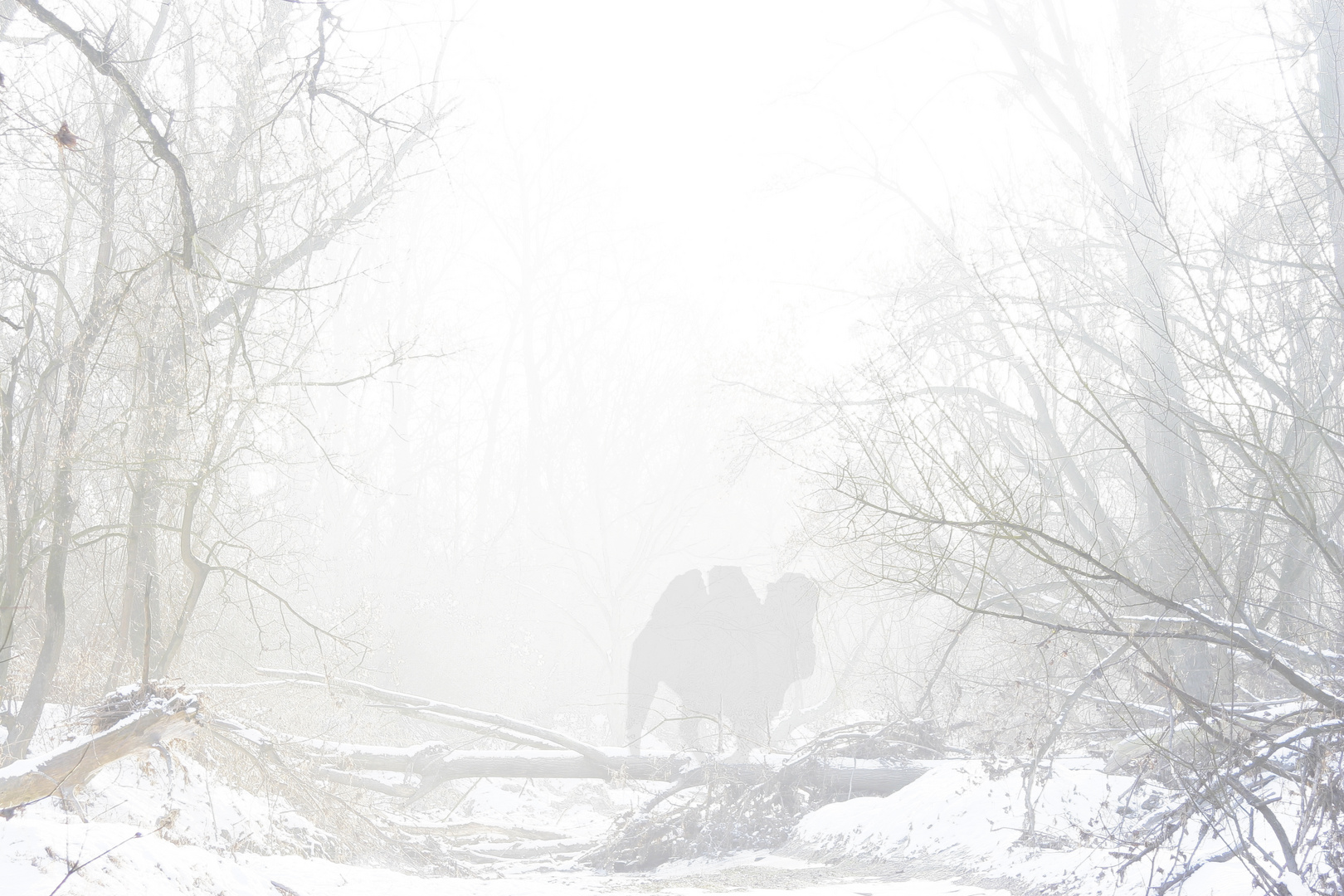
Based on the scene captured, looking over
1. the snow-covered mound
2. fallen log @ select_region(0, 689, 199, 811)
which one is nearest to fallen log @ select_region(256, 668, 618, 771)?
the snow-covered mound

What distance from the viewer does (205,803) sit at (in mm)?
6191

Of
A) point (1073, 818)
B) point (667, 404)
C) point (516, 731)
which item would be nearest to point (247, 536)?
point (516, 731)

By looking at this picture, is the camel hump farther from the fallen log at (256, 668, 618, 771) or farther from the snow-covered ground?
the snow-covered ground

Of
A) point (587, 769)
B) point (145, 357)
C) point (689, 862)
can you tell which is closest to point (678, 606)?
point (587, 769)

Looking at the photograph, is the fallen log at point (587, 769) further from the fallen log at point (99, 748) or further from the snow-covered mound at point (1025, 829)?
the fallen log at point (99, 748)

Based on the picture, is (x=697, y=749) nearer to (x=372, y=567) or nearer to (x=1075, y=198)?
(x=1075, y=198)

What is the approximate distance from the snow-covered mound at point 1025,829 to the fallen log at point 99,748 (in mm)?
3806

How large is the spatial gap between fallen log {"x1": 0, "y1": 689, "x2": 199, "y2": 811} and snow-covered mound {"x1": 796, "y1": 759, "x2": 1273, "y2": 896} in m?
3.81

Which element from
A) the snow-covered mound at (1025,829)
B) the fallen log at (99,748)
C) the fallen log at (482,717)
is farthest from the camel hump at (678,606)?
the fallen log at (99,748)

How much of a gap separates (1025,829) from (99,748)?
4.52m

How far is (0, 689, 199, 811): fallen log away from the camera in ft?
14.2

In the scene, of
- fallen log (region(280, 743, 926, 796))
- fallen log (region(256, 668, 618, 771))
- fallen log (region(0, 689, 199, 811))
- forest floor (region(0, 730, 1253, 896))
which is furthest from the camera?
Answer: fallen log (region(256, 668, 618, 771))

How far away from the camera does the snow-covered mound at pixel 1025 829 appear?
12.6 feet

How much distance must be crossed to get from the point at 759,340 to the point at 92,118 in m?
9.16
